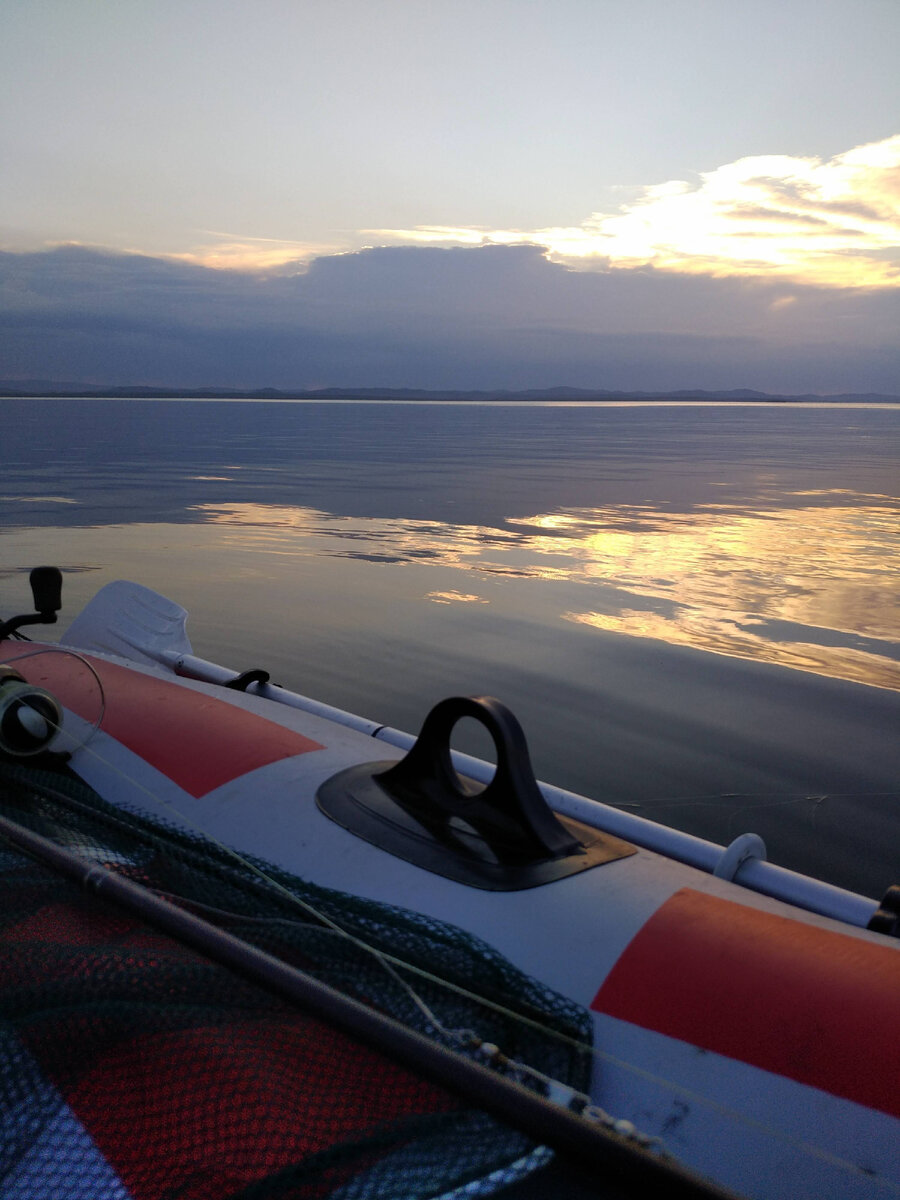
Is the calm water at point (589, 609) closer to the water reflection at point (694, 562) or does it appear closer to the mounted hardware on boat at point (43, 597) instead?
the water reflection at point (694, 562)

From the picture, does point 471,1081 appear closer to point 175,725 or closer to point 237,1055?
point 237,1055

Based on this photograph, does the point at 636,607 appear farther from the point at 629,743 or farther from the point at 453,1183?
the point at 453,1183

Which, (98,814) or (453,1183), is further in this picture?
(98,814)

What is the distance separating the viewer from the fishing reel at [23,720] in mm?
2508

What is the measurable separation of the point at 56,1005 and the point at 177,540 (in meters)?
9.57

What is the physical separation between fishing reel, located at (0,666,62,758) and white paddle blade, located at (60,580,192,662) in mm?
1900

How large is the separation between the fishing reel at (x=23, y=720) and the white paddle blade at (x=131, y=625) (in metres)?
1.90

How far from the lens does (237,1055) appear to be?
1.27 meters

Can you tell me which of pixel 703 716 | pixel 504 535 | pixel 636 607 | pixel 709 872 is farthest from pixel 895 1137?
pixel 504 535

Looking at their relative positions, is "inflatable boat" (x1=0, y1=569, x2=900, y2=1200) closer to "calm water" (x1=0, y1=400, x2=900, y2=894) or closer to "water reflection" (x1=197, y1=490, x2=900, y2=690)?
"calm water" (x1=0, y1=400, x2=900, y2=894)

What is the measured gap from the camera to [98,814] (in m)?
2.21

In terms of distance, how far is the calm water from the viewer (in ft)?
14.3

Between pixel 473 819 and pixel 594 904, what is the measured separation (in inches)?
15.7

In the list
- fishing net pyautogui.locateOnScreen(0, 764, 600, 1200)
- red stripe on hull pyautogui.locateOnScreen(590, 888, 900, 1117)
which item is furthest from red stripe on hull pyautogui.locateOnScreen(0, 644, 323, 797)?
red stripe on hull pyautogui.locateOnScreen(590, 888, 900, 1117)
